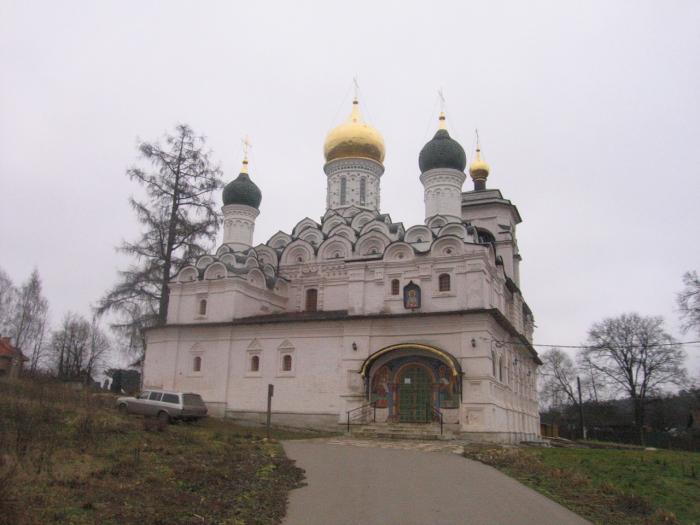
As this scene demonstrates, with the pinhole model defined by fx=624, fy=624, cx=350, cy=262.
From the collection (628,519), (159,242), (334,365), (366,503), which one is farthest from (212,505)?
(159,242)

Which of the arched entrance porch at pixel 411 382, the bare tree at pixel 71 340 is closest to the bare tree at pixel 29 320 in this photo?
the bare tree at pixel 71 340

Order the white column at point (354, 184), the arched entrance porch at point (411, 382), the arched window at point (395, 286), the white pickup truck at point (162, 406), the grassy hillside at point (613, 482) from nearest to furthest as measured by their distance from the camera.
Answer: the grassy hillside at point (613, 482) → the white pickup truck at point (162, 406) → the arched entrance porch at point (411, 382) → the arched window at point (395, 286) → the white column at point (354, 184)

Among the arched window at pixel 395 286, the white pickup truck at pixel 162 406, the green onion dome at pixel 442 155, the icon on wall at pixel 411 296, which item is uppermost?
the green onion dome at pixel 442 155

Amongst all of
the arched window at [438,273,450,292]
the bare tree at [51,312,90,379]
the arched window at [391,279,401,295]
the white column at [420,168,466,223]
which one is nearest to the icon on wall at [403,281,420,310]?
the arched window at [391,279,401,295]

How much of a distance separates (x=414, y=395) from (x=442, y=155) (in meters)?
11.0

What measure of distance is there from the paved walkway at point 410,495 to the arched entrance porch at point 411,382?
6749mm

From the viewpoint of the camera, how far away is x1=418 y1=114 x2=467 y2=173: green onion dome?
88.5ft

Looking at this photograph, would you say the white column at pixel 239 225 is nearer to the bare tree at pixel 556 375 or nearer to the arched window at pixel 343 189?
the arched window at pixel 343 189

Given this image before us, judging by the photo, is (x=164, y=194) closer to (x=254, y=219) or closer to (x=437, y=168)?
(x=254, y=219)

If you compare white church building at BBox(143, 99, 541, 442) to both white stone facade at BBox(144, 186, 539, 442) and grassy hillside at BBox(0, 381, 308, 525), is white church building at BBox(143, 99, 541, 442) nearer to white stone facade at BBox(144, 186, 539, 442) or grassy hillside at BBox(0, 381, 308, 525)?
white stone facade at BBox(144, 186, 539, 442)

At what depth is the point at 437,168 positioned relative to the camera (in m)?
27.0

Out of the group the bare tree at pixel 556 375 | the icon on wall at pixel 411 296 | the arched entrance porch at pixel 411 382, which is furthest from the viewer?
the bare tree at pixel 556 375

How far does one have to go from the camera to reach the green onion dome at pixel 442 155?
88.5 feet

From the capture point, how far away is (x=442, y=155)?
27.0 metres
